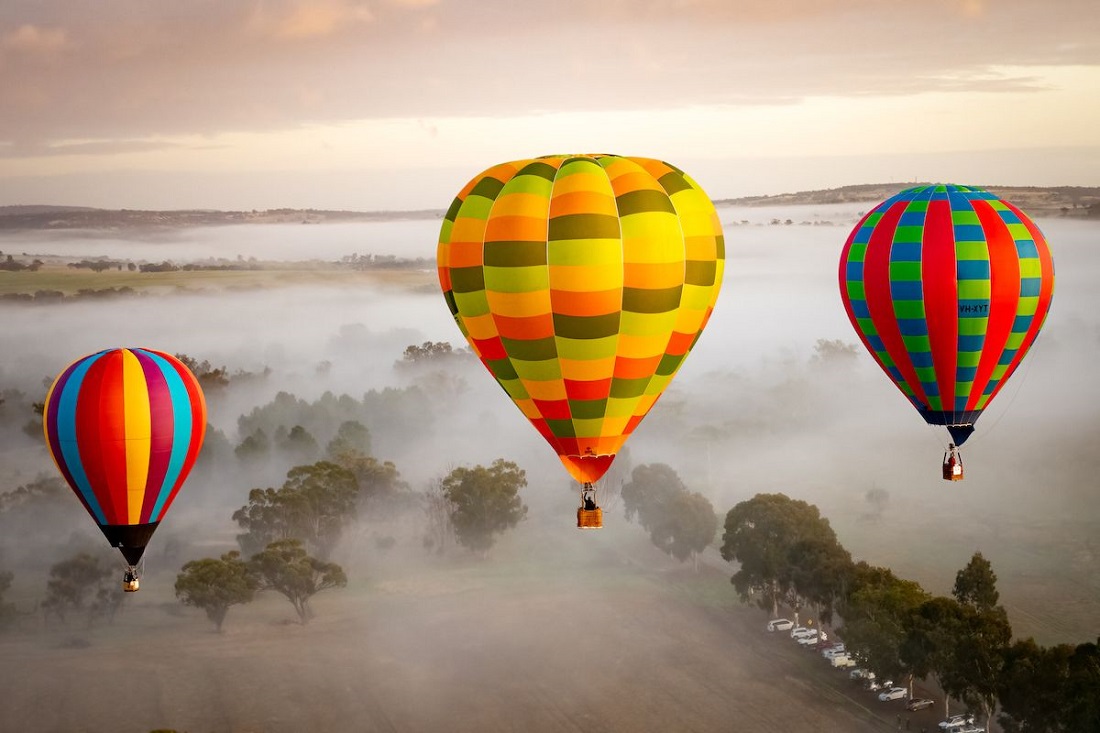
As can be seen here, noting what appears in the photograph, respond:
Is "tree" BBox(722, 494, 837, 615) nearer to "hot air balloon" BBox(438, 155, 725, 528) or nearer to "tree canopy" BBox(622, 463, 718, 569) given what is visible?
"tree canopy" BBox(622, 463, 718, 569)

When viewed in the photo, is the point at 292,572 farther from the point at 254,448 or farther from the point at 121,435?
the point at 254,448

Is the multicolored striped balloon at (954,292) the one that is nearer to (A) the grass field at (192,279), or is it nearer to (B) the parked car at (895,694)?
(B) the parked car at (895,694)

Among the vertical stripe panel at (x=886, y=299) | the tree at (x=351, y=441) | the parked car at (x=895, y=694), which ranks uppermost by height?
the vertical stripe panel at (x=886, y=299)

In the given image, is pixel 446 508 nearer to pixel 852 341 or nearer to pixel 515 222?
pixel 515 222

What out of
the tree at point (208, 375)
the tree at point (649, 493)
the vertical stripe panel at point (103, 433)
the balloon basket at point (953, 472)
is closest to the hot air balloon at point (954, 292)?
the balloon basket at point (953, 472)

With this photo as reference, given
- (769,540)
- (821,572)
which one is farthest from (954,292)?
(769,540)
